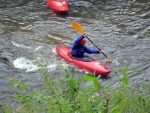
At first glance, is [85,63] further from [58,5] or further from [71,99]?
[71,99]

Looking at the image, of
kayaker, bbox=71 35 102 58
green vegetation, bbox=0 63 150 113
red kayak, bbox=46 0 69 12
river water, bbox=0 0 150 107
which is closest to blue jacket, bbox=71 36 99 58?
kayaker, bbox=71 35 102 58

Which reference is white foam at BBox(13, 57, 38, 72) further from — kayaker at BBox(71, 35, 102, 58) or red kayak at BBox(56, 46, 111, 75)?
kayaker at BBox(71, 35, 102, 58)

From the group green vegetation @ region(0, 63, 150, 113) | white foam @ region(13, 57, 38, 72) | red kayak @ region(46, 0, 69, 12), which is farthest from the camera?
red kayak @ region(46, 0, 69, 12)

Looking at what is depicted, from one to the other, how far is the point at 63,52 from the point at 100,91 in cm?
646

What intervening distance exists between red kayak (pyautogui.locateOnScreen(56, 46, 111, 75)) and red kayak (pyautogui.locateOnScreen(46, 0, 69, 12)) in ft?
10.9

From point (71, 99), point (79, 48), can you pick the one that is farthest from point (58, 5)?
point (71, 99)

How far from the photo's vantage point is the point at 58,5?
38.8 feet

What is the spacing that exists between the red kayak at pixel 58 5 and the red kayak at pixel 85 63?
3.33 meters

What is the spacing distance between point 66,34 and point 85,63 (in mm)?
2502

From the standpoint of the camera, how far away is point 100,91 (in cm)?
193

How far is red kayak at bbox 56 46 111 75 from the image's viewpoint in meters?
7.31

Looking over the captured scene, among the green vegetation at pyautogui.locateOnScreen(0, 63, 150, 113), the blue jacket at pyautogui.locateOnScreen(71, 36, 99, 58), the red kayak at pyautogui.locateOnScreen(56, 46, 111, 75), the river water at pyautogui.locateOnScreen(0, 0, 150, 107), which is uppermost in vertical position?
the green vegetation at pyautogui.locateOnScreen(0, 63, 150, 113)

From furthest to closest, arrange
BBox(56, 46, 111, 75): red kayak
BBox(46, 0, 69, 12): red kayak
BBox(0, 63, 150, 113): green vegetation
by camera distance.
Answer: BBox(46, 0, 69, 12): red kayak, BBox(56, 46, 111, 75): red kayak, BBox(0, 63, 150, 113): green vegetation

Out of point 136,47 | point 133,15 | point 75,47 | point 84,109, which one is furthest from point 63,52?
point 84,109
